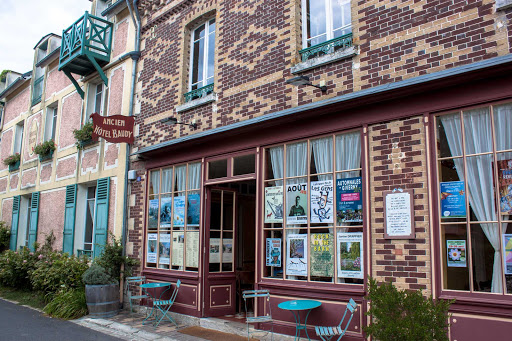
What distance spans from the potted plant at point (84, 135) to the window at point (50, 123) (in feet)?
10.2

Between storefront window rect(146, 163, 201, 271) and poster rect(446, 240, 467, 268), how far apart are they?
467 cm

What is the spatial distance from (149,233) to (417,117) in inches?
242

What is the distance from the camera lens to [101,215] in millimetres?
10703

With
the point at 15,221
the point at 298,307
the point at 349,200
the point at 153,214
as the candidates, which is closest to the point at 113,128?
the point at 153,214

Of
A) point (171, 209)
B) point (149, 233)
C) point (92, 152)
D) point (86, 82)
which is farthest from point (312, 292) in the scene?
point (86, 82)

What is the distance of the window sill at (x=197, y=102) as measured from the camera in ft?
26.9

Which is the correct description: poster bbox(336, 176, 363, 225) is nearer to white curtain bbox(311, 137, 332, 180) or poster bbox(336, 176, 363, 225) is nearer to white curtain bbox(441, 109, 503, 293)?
white curtain bbox(311, 137, 332, 180)

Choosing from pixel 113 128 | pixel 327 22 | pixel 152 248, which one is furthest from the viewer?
pixel 113 128

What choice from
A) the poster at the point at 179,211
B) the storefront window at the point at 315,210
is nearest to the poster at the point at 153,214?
the poster at the point at 179,211

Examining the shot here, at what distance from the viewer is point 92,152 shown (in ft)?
37.7

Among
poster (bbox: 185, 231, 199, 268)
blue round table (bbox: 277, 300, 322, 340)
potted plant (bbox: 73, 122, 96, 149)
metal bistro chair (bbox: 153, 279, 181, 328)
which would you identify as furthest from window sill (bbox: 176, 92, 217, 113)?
blue round table (bbox: 277, 300, 322, 340)

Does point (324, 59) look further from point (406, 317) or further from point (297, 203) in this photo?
point (406, 317)

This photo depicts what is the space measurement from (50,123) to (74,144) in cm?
295

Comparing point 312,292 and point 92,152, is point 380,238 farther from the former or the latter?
point 92,152
